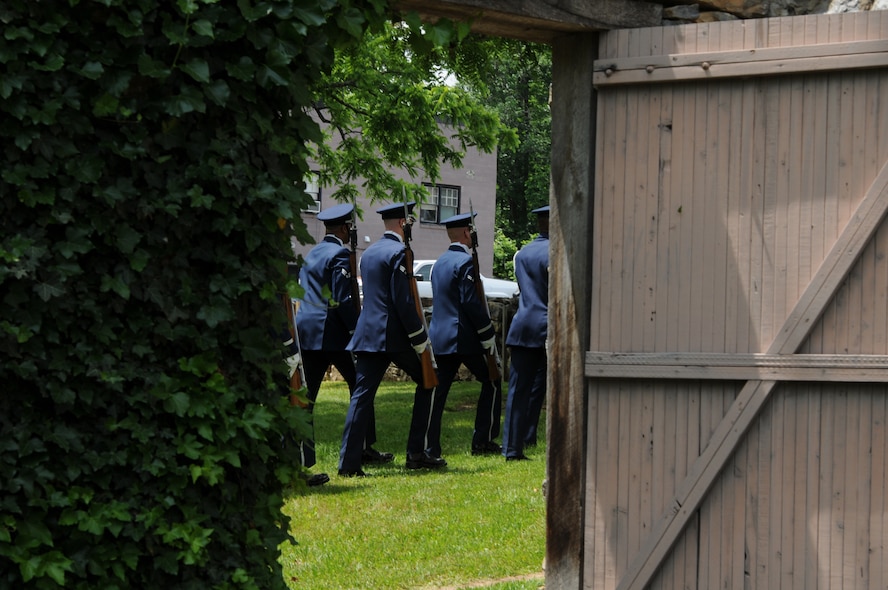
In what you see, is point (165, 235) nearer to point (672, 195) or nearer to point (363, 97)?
point (672, 195)

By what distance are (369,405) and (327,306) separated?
3.35ft

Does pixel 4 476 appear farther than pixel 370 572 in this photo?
No

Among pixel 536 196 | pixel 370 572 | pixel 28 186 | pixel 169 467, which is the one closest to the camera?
pixel 28 186

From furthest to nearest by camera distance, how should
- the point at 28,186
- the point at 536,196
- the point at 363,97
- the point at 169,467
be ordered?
the point at 536,196, the point at 363,97, the point at 169,467, the point at 28,186

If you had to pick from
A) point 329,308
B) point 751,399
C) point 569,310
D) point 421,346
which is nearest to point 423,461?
point 421,346

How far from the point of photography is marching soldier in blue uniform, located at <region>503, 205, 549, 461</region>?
1084 cm

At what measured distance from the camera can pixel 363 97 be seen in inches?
671

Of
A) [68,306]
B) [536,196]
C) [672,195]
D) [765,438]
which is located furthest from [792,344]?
[536,196]

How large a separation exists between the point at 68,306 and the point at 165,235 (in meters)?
0.41

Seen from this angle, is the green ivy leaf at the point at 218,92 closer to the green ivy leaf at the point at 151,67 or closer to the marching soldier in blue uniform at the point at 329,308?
the green ivy leaf at the point at 151,67

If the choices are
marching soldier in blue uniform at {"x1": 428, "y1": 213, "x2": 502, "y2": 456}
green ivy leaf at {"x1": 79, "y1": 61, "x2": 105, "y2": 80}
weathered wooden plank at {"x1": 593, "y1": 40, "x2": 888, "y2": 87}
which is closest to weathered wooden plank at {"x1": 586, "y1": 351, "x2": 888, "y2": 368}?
weathered wooden plank at {"x1": 593, "y1": 40, "x2": 888, "y2": 87}

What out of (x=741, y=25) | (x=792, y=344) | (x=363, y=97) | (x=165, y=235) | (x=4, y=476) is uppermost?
(x=363, y=97)

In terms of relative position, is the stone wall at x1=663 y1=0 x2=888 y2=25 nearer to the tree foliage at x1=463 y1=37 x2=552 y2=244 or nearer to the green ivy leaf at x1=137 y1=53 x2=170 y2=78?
the green ivy leaf at x1=137 y1=53 x2=170 y2=78

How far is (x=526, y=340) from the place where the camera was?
10.9 metres
